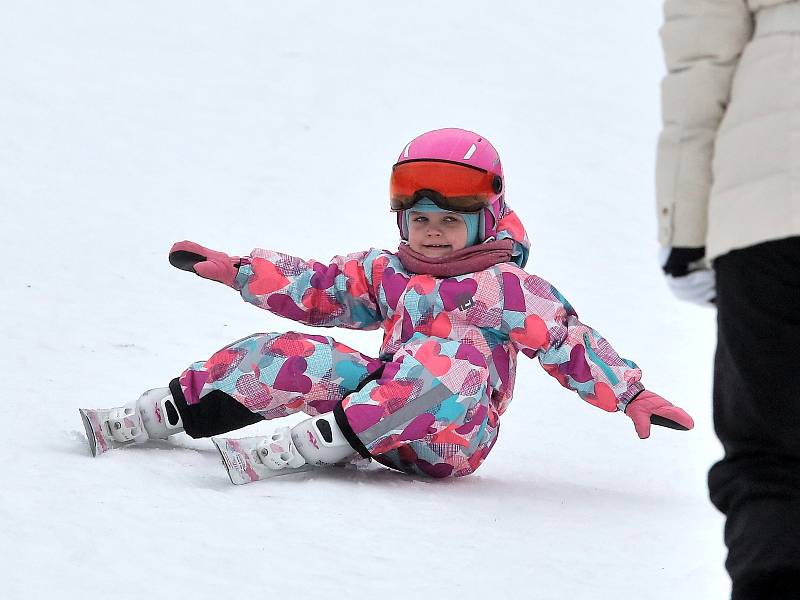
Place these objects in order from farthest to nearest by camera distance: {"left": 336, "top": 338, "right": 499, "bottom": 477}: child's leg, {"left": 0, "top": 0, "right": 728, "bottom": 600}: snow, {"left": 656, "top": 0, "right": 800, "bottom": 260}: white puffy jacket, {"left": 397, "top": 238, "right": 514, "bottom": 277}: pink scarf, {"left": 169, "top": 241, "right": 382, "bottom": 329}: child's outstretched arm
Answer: {"left": 169, "top": 241, "right": 382, "bottom": 329}: child's outstretched arm < {"left": 397, "top": 238, "right": 514, "bottom": 277}: pink scarf < {"left": 336, "top": 338, "right": 499, "bottom": 477}: child's leg < {"left": 0, "top": 0, "right": 728, "bottom": 600}: snow < {"left": 656, "top": 0, "right": 800, "bottom": 260}: white puffy jacket

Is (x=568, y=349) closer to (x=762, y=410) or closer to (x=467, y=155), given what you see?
(x=467, y=155)

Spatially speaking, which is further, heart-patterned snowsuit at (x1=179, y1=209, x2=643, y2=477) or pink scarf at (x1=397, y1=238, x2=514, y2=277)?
pink scarf at (x1=397, y1=238, x2=514, y2=277)

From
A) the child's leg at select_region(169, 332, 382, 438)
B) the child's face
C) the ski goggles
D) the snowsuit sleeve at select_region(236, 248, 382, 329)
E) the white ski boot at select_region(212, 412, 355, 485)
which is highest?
the ski goggles

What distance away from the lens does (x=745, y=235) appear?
1.96 m

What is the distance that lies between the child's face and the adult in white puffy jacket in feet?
5.89

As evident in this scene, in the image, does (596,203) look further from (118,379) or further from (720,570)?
(720,570)

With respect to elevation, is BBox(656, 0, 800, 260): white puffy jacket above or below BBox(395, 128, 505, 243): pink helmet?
above

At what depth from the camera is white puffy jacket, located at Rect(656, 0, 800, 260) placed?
196 cm

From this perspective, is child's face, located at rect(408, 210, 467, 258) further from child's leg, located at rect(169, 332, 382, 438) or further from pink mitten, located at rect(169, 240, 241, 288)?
pink mitten, located at rect(169, 240, 241, 288)

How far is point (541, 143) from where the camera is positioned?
29.3 feet

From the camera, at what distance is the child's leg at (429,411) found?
11.6 ft

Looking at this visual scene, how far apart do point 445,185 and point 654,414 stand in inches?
37.2

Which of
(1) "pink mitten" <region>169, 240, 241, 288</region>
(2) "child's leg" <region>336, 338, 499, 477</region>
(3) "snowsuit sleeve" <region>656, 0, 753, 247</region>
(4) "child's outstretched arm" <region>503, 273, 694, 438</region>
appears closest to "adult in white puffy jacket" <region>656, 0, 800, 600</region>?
(3) "snowsuit sleeve" <region>656, 0, 753, 247</region>

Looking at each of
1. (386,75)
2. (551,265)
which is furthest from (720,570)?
(386,75)
